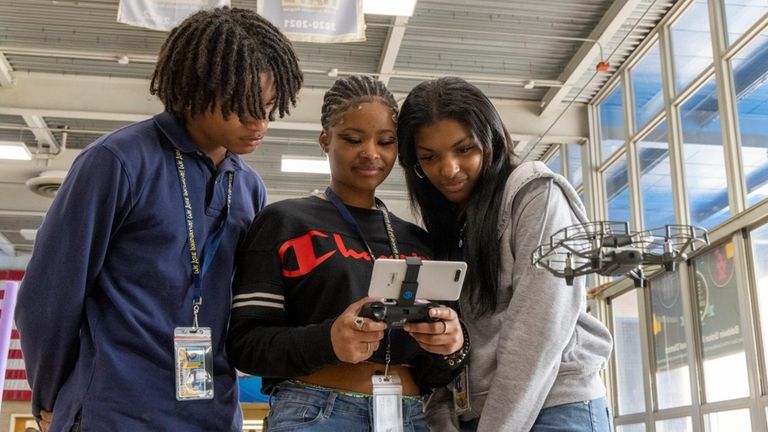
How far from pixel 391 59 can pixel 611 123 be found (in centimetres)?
333

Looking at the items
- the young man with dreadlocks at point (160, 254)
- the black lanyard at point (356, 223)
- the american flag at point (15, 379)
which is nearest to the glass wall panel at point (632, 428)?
the black lanyard at point (356, 223)

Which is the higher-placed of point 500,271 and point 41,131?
point 41,131

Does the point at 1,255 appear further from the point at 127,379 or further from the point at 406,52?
the point at 127,379

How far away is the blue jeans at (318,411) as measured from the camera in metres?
1.79

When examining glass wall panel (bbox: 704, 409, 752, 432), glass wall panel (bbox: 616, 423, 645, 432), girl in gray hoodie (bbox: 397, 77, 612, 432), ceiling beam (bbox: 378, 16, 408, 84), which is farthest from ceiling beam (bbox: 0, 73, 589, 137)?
girl in gray hoodie (bbox: 397, 77, 612, 432)

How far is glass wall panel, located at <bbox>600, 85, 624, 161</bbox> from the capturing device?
11008mm

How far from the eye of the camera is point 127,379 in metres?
1.67

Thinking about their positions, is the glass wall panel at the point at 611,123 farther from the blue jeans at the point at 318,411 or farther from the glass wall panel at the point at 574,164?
the blue jeans at the point at 318,411

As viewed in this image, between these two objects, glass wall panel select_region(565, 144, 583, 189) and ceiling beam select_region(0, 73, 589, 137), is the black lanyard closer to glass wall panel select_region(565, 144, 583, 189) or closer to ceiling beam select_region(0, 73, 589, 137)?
ceiling beam select_region(0, 73, 589, 137)

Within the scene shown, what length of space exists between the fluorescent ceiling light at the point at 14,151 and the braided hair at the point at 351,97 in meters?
10.2

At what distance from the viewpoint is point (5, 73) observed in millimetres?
10203

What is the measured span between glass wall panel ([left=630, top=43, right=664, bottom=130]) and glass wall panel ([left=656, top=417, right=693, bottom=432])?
344 centimetres

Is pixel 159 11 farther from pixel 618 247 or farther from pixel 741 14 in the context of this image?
pixel 741 14

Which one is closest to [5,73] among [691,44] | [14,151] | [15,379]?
[14,151]
